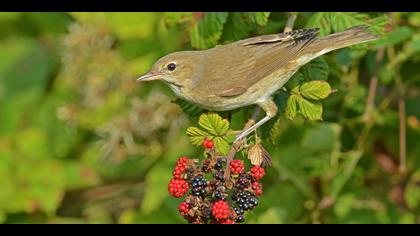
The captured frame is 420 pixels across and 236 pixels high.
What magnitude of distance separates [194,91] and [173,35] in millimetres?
1733

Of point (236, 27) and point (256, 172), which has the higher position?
point (236, 27)

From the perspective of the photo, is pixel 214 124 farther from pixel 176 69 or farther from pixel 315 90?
pixel 176 69

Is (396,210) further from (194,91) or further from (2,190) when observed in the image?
(2,190)

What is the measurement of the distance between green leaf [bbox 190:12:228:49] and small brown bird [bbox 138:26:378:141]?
13 cm

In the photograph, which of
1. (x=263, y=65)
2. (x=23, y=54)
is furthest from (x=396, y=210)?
(x=23, y=54)

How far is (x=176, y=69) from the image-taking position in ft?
14.4

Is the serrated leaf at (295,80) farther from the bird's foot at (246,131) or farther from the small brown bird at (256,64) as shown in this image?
the bird's foot at (246,131)

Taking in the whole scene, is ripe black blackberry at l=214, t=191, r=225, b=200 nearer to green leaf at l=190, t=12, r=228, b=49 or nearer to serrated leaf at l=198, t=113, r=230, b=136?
serrated leaf at l=198, t=113, r=230, b=136

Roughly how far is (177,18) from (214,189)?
155 centimetres

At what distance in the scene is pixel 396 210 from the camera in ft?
17.7

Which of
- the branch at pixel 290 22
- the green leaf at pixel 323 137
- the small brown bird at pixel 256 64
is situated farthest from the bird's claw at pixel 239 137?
the green leaf at pixel 323 137

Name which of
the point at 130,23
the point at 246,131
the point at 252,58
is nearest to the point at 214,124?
the point at 246,131

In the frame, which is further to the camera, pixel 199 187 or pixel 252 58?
pixel 252 58

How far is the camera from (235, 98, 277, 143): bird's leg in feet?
12.4
